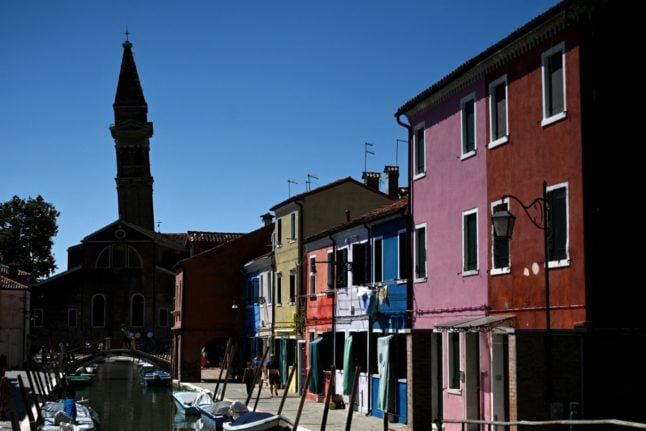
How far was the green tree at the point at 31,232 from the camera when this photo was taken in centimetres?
9438

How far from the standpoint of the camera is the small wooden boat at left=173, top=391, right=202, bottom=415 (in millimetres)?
36034

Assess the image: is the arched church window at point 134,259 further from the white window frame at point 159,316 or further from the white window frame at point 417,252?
the white window frame at point 417,252

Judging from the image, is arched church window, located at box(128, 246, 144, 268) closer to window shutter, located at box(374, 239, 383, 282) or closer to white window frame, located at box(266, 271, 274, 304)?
white window frame, located at box(266, 271, 274, 304)

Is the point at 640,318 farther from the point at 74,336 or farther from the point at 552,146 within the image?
the point at 74,336

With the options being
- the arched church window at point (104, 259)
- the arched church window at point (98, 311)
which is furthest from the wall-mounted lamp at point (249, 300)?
the arched church window at point (98, 311)

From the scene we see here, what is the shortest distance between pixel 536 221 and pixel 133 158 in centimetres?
9324

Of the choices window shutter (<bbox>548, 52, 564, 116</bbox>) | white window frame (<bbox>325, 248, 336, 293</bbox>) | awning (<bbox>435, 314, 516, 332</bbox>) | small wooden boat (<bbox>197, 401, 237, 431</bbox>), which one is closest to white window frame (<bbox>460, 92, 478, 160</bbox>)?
window shutter (<bbox>548, 52, 564, 116</bbox>)

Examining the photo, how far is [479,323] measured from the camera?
1930 cm

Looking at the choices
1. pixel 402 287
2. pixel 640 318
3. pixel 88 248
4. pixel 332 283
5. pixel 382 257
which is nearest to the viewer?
pixel 640 318

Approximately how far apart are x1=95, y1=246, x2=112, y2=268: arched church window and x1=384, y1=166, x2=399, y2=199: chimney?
49.1m

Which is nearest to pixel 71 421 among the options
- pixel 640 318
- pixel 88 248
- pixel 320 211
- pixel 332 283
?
pixel 332 283

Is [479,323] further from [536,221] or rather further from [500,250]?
[536,221]

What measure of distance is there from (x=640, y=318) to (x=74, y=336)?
74.2 m

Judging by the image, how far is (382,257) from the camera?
91.4 feet
